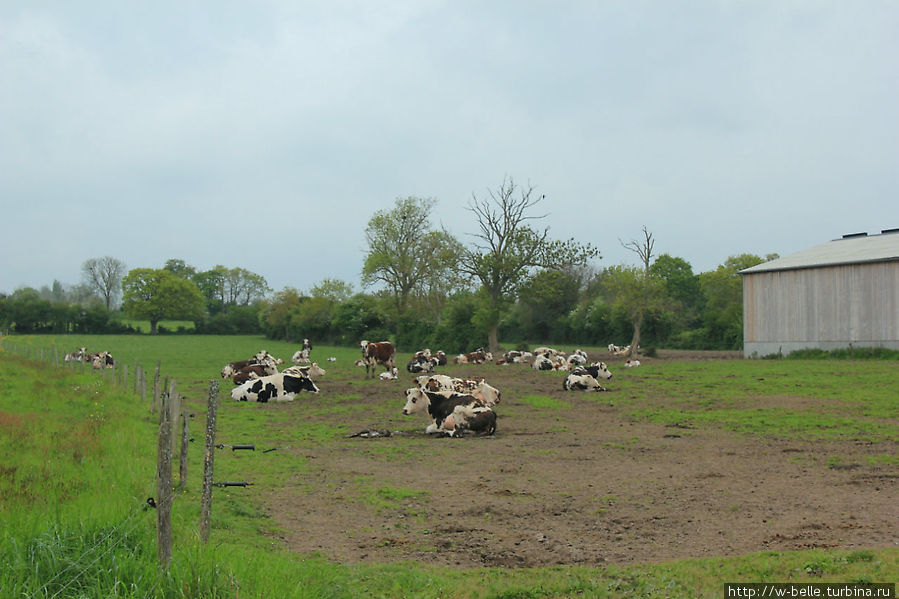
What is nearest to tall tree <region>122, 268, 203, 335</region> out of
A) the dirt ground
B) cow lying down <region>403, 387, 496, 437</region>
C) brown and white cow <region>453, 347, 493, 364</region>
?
brown and white cow <region>453, 347, 493, 364</region>

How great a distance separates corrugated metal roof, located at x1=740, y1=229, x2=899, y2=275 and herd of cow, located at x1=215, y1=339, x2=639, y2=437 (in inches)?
420

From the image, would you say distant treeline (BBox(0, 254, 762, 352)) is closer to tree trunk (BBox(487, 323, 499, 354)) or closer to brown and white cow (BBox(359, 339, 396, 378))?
tree trunk (BBox(487, 323, 499, 354))

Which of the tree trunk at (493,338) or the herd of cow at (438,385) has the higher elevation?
the tree trunk at (493,338)

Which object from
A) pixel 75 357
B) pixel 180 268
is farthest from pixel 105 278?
pixel 75 357

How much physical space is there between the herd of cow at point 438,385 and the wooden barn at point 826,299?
8.93 meters

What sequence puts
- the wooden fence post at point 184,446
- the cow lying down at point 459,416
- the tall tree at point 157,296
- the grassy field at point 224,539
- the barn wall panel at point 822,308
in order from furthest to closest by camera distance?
the tall tree at point 157,296 < the barn wall panel at point 822,308 < the cow lying down at point 459,416 < the wooden fence post at point 184,446 < the grassy field at point 224,539

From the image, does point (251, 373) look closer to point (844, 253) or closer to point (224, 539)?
point (224, 539)

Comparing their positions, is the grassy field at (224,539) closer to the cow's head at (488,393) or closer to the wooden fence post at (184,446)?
the wooden fence post at (184,446)

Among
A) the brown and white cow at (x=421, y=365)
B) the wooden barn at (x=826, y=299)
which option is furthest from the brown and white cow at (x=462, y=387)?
the wooden barn at (x=826, y=299)

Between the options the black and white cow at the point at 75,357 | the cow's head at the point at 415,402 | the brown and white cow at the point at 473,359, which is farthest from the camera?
the brown and white cow at the point at 473,359

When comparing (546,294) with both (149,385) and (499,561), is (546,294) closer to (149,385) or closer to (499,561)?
(149,385)

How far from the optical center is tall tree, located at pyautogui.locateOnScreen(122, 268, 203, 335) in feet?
325

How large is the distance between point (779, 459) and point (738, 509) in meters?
3.33

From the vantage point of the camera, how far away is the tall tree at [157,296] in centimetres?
9900
